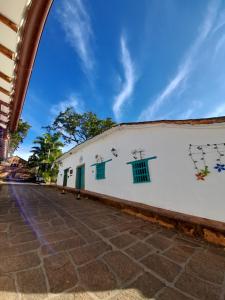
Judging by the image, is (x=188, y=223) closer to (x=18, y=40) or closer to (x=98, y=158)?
(x=18, y=40)

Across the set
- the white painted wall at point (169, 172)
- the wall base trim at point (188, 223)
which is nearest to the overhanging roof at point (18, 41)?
the wall base trim at point (188, 223)

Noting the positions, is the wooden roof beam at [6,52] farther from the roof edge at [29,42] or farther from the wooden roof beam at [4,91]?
the wooden roof beam at [4,91]

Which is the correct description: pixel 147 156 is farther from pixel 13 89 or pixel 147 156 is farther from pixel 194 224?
pixel 13 89

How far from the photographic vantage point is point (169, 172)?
5.35 metres

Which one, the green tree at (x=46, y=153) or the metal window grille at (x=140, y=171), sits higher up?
the green tree at (x=46, y=153)

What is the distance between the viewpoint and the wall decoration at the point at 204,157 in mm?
4438

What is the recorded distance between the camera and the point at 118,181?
7398 millimetres

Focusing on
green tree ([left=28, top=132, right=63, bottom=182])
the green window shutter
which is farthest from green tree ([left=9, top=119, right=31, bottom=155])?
the green window shutter

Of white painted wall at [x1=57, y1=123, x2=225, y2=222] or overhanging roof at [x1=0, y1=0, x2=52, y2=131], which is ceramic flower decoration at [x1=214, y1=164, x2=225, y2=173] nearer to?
white painted wall at [x1=57, y1=123, x2=225, y2=222]

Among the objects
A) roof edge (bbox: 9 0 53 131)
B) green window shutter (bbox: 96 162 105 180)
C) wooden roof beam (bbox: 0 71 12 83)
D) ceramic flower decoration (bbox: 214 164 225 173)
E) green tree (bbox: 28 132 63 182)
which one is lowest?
ceramic flower decoration (bbox: 214 164 225 173)

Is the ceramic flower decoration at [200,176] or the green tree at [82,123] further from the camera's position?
the green tree at [82,123]

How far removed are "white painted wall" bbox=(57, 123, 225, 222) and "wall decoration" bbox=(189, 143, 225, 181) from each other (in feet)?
0.29

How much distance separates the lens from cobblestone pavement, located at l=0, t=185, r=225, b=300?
1714 millimetres

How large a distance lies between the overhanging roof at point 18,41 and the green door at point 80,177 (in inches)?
347
